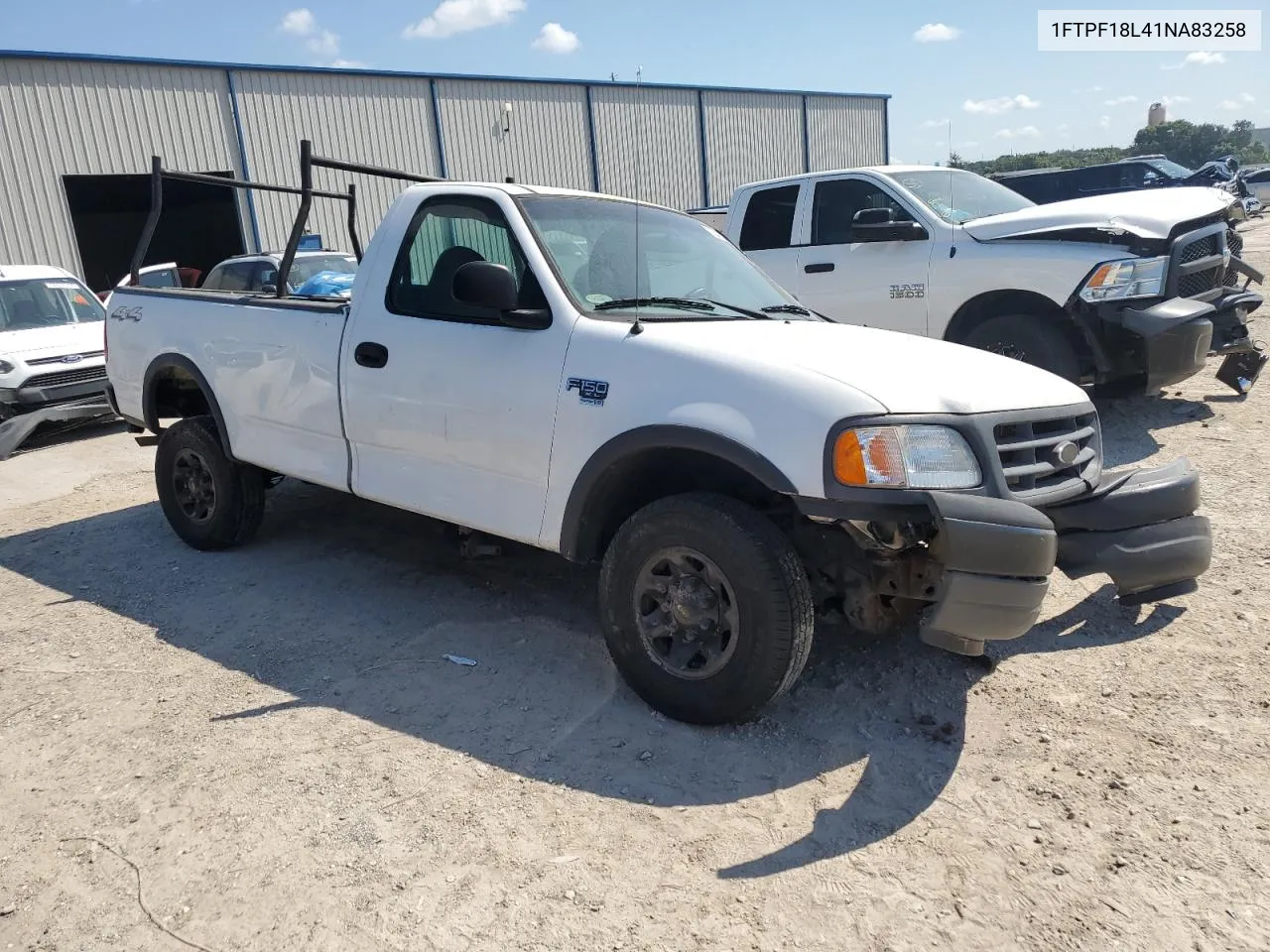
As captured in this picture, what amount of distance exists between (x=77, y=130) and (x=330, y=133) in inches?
190

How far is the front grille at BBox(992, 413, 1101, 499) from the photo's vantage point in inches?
125

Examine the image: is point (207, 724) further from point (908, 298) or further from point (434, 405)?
point (908, 298)

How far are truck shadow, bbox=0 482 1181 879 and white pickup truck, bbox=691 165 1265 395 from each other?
8.86 feet

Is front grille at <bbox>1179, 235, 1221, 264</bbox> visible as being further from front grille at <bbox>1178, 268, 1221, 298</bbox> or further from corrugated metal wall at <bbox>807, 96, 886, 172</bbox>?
corrugated metal wall at <bbox>807, 96, 886, 172</bbox>

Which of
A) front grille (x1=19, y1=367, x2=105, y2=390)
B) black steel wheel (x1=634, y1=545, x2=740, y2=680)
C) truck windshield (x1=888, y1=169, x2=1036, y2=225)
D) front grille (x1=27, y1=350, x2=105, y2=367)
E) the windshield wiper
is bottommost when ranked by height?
black steel wheel (x1=634, y1=545, x2=740, y2=680)

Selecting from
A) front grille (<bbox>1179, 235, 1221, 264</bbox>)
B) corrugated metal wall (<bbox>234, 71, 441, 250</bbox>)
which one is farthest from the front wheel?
corrugated metal wall (<bbox>234, 71, 441, 250</bbox>)

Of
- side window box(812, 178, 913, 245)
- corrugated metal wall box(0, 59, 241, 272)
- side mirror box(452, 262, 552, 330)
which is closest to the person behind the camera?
side mirror box(452, 262, 552, 330)

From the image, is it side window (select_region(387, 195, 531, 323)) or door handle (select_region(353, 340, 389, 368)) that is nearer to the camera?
side window (select_region(387, 195, 531, 323))

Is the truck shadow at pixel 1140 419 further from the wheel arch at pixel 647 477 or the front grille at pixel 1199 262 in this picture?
the wheel arch at pixel 647 477

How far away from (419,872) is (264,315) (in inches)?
131

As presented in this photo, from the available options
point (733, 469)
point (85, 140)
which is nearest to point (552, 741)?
point (733, 469)

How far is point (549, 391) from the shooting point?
3.70 meters

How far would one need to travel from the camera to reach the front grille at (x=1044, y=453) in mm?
3178

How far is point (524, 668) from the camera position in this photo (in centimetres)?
402
